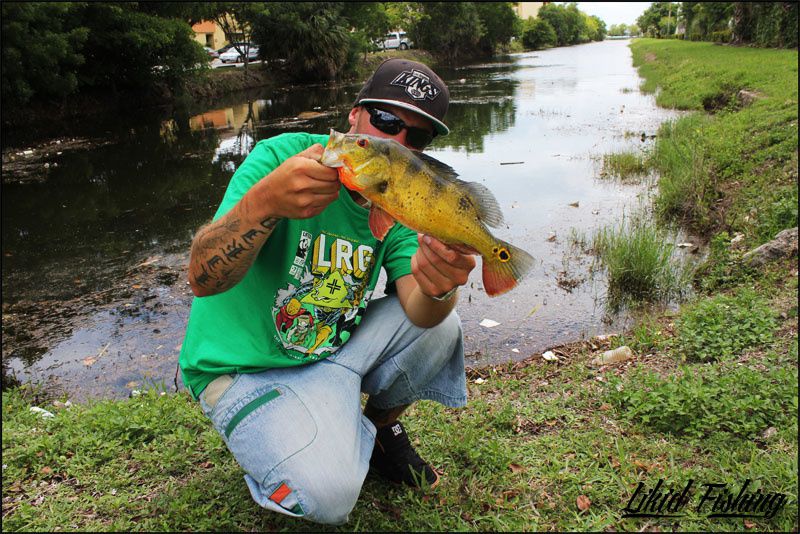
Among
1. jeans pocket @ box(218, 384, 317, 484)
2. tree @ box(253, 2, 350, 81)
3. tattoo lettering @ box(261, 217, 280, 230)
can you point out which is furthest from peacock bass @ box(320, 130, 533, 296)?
tree @ box(253, 2, 350, 81)

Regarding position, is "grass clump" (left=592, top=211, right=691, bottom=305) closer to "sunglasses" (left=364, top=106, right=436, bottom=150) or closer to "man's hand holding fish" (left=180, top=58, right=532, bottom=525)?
"man's hand holding fish" (left=180, top=58, right=532, bottom=525)

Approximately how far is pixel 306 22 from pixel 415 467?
119ft

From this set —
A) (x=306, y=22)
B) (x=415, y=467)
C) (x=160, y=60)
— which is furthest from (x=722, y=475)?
(x=306, y=22)

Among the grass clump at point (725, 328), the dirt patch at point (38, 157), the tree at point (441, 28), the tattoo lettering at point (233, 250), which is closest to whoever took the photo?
the tattoo lettering at point (233, 250)

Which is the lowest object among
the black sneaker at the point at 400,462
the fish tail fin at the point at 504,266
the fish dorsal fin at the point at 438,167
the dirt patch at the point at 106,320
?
the dirt patch at the point at 106,320

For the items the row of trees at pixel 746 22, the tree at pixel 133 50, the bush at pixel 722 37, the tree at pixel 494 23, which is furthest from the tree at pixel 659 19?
the tree at pixel 133 50

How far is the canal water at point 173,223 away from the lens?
17.7 feet

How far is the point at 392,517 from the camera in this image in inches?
101

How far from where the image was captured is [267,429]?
220 centimetres

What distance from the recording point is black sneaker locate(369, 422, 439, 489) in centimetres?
271

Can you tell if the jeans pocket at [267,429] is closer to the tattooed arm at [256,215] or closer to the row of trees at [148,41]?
the tattooed arm at [256,215]

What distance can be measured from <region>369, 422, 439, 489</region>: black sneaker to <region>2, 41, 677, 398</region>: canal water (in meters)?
2.29

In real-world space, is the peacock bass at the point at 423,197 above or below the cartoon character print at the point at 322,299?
above

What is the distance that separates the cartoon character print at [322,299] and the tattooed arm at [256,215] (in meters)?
0.29
